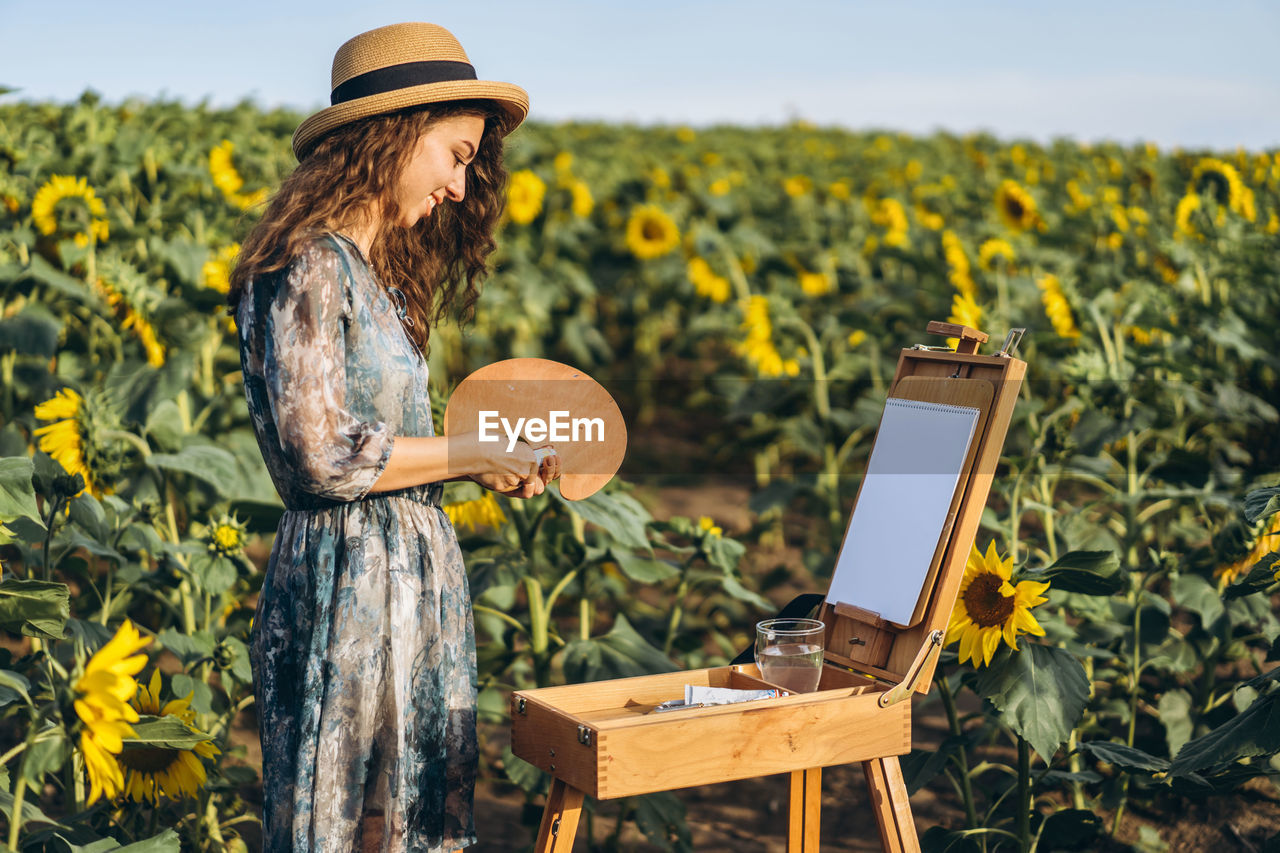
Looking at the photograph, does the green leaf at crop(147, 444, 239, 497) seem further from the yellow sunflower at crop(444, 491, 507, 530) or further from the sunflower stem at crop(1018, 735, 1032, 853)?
the sunflower stem at crop(1018, 735, 1032, 853)

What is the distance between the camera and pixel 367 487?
168 centimetres

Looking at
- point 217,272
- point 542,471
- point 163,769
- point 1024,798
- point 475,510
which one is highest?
point 217,272

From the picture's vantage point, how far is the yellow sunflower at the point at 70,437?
2.62 m

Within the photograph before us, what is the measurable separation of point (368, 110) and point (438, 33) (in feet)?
0.61

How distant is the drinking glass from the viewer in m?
1.92

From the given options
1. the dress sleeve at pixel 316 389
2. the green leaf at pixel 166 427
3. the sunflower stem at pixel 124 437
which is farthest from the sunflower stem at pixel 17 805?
the green leaf at pixel 166 427

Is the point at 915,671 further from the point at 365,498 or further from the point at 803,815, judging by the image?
the point at 365,498

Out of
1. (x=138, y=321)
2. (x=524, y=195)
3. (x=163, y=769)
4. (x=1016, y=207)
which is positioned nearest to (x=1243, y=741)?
(x=163, y=769)

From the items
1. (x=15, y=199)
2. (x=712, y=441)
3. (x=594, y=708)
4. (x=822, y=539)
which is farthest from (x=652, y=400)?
(x=594, y=708)

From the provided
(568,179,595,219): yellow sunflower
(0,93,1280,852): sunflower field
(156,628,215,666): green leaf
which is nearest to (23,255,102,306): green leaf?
(0,93,1280,852): sunflower field

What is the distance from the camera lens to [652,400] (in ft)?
26.7

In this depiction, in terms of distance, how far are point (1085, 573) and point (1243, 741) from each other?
38cm

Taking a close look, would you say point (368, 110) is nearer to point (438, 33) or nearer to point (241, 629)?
point (438, 33)

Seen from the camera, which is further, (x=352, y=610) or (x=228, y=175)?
(x=228, y=175)
